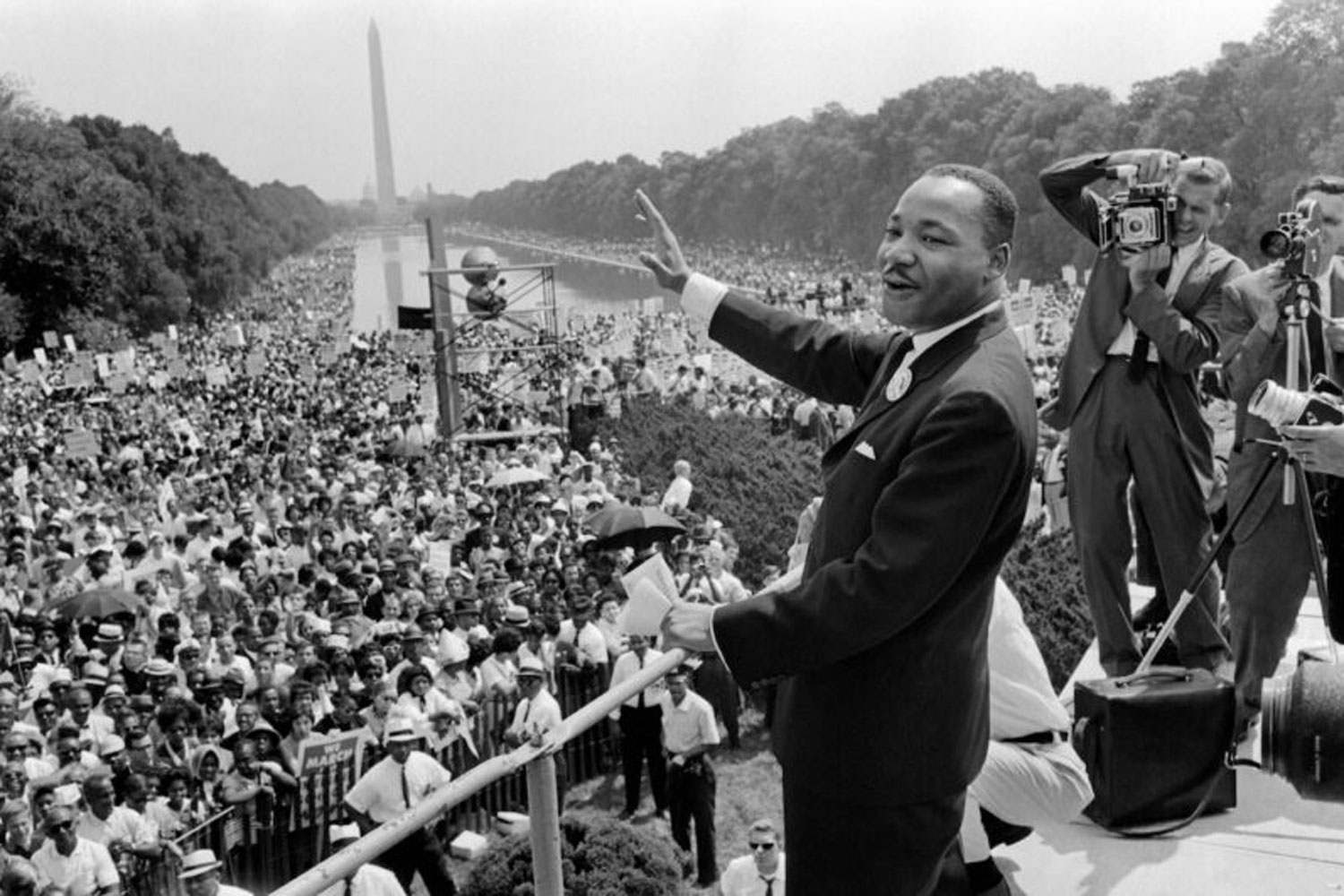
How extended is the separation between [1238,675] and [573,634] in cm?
724

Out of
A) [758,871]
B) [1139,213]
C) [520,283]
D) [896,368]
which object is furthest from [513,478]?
[520,283]

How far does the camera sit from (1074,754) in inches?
139

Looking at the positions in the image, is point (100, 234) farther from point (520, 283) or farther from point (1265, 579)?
point (520, 283)

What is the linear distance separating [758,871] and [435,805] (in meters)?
4.40

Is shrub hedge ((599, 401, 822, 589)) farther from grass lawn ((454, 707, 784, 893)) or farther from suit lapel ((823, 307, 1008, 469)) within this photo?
suit lapel ((823, 307, 1008, 469))

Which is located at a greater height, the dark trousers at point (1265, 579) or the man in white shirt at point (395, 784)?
the dark trousers at point (1265, 579)

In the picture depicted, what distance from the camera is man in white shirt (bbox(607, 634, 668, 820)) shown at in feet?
31.3

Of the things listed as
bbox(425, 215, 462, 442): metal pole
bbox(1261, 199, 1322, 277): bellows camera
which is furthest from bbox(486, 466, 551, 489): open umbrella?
bbox(1261, 199, 1322, 277): bellows camera

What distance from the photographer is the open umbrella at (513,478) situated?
18156 millimetres

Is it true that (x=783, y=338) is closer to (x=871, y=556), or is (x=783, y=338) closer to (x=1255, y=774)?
(x=871, y=556)

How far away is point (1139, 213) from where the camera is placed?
13.3 feet

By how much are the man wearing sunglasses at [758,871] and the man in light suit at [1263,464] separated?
104 inches

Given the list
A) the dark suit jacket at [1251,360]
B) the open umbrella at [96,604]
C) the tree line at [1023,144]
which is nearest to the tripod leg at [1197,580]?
the dark suit jacket at [1251,360]

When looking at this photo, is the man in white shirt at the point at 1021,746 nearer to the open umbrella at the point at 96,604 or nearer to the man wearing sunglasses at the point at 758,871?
the man wearing sunglasses at the point at 758,871
